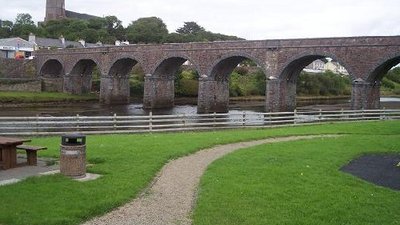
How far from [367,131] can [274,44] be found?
2208cm

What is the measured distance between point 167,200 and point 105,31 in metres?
111

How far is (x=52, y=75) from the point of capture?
262ft

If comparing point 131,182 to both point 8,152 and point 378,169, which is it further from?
point 378,169

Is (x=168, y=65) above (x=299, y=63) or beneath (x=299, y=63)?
above

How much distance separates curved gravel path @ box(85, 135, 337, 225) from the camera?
8781 millimetres

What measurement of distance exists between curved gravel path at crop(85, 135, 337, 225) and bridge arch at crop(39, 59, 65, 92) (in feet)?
202

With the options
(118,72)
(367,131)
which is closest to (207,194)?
(367,131)

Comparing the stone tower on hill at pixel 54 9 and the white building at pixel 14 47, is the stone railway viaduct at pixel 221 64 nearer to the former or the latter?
the white building at pixel 14 47

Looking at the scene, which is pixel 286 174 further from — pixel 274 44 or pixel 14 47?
pixel 14 47

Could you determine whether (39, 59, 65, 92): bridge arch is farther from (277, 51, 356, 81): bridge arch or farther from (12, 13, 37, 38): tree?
(277, 51, 356, 81): bridge arch

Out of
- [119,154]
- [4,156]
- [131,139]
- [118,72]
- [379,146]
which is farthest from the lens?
[118,72]

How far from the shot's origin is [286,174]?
12.7 metres

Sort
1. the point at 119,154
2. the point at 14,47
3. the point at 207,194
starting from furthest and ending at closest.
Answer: the point at 14,47
the point at 119,154
the point at 207,194

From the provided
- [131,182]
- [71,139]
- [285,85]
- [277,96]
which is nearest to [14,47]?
[285,85]
